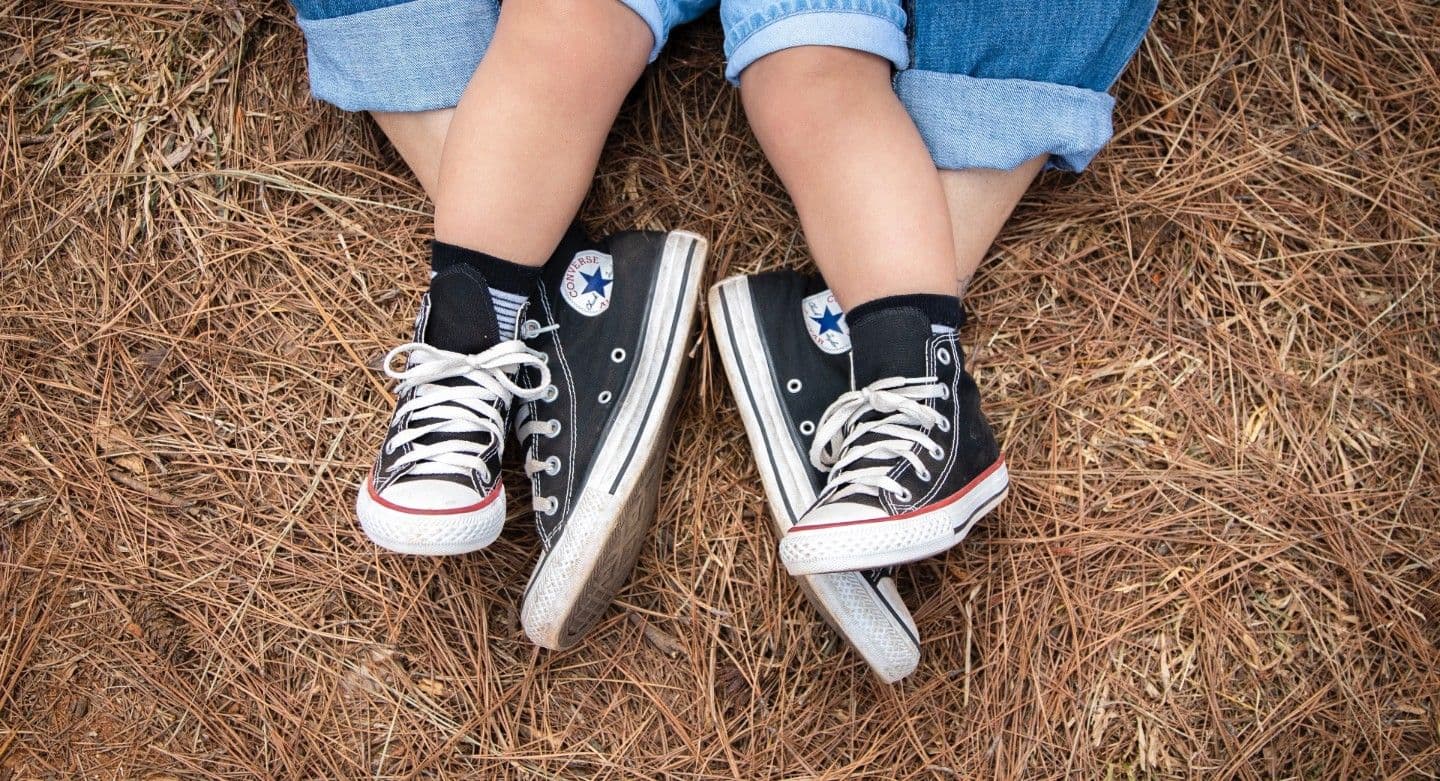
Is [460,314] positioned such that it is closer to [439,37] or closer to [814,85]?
[439,37]

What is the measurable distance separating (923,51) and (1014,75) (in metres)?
0.15

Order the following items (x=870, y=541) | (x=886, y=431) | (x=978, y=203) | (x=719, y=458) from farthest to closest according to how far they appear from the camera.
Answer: (x=719, y=458) → (x=978, y=203) → (x=886, y=431) → (x=870, y=541)

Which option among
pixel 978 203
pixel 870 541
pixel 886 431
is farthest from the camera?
pixel 978 203

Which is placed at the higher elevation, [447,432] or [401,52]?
[401,52]

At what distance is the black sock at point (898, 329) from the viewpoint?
4.33 feet

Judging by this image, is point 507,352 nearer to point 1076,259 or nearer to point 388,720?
point 388,720

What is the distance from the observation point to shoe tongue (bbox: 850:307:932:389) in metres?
1.32

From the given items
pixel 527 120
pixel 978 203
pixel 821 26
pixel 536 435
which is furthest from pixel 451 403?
pixel 978 203

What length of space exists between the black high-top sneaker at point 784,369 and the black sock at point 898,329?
0.60 feet

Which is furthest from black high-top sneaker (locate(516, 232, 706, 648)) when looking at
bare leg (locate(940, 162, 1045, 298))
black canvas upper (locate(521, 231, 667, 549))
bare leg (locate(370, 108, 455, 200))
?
bare leg (locate(940, 162, 1045, 298))

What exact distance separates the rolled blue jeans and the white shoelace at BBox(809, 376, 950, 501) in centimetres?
40

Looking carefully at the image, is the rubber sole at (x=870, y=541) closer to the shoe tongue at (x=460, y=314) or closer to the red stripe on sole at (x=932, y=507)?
the red stripe on sole at (x=932, y=507)

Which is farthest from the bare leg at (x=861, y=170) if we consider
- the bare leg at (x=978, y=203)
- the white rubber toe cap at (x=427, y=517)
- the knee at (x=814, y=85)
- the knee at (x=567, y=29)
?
the white rubber toe cap at (x=427, y=517)

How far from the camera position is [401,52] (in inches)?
57.1
